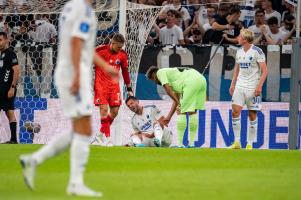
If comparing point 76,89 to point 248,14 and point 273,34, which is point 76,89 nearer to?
point 273,34

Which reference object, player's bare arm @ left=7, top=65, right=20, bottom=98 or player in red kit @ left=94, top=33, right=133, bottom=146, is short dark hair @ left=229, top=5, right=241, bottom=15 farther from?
player's bare arm @ left=7, top=65, right=20, bottom=98

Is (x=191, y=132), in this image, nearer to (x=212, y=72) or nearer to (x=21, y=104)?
(x=212, y=72)

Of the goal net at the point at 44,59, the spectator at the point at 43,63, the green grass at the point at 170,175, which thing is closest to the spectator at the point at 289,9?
the goal net at the point at 44,59

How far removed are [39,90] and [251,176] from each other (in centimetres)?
1062

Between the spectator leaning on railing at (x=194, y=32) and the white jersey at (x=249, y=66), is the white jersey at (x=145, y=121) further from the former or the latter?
the spectator leaning on railing at (x=194, y=32)

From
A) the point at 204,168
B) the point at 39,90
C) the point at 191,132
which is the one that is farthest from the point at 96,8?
the point at 204,168

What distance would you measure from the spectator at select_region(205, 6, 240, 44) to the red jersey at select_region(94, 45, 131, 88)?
3.04 meters

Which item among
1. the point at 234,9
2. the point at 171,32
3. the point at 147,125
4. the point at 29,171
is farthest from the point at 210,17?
the point at 29,171

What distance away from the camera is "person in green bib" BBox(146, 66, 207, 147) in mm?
19641

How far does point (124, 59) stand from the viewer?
2019 centimetres

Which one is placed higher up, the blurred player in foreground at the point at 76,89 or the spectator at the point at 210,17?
the spectator at the point at 210,17

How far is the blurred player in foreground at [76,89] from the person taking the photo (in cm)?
949

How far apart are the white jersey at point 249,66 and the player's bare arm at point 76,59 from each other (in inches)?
400

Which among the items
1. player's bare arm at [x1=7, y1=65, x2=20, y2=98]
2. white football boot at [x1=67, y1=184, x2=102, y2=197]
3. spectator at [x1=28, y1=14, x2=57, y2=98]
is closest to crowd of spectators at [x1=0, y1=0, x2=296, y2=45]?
spectator at [x1=28, y1=14, x2=57, y2=98]
